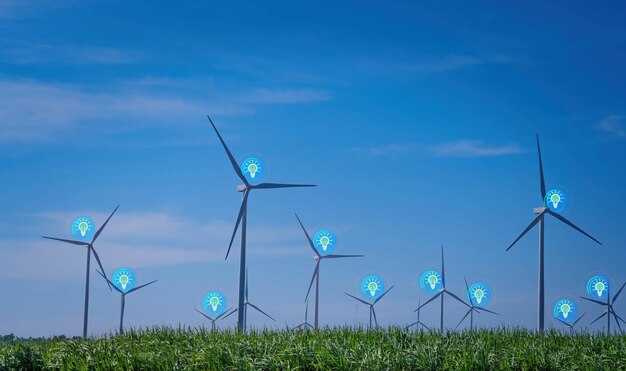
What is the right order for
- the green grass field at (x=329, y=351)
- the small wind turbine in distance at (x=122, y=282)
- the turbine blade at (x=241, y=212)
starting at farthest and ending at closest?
the small wind turbine in distance at (x=122, y=282)
the turbine blade at (x=241, y=212)
the green grass field at (x=329, y=351)

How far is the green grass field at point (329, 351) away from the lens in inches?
795

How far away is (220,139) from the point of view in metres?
45.6

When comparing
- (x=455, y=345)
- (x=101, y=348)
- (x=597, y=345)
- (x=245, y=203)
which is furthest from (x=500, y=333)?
(x=245, y=203)

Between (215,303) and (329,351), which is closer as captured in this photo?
(329,351)

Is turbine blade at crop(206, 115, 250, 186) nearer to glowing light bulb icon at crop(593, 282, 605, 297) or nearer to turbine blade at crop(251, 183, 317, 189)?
turbine blade at crop(251, 183, 317, 189)

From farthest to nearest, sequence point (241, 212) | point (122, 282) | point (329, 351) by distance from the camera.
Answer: point (122, 282), point (241, 212), point (329, 351)

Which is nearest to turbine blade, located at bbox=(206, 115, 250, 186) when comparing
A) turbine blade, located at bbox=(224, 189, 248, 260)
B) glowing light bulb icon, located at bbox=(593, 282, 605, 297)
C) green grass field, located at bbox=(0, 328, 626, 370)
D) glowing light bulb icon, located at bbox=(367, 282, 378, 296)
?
turbine blade, located at bbox=(224, 189, 248, 260)

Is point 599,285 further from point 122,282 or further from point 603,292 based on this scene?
point 122,282

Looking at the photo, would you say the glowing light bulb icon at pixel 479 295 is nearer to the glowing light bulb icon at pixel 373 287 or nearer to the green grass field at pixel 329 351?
the glowing light bulb icon at pixel 373 287

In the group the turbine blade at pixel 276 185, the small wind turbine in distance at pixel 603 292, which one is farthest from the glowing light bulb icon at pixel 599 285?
the turbine blade at pixel 276 185

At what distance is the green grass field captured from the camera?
20188 millimetres

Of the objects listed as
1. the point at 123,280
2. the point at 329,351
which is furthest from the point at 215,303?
the point at 329,351

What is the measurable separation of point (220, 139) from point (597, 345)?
26.0 meters

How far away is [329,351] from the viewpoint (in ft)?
69.0
